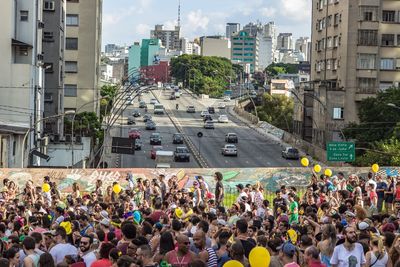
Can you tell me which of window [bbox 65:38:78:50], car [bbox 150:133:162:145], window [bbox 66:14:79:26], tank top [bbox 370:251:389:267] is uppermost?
window [bbox 66:14:79:26]

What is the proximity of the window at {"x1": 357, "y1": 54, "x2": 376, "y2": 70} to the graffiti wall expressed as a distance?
56928 mm

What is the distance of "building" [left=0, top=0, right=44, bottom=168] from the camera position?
207 feet

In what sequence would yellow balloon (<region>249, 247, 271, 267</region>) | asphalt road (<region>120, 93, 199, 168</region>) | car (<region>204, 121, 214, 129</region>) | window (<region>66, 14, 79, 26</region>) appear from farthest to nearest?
1. car (<region>204, 121, 214, 129</region>)
2. window (<region>66, 14, 79, 26</region>)
3. asphalt road (<region>120, 93, 199, 168</region>)
4. yellow balloon (<region>249, 247, 271, 267</region>)

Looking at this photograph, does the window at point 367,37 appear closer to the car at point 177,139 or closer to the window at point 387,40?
the window at point 387,40

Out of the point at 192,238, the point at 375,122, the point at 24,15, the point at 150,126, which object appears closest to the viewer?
the point at 192,238

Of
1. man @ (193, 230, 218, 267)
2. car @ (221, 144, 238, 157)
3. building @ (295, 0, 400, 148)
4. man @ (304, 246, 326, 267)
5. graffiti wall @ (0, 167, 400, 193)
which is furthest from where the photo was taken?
building @ (295, 0, 400, 148)

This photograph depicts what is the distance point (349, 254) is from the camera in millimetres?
13859

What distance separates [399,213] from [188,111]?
124m

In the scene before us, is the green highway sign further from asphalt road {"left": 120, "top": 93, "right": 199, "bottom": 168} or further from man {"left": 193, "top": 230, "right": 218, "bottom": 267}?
man {"left": 193, "top": 230, "right": 218, "bottom": 267}

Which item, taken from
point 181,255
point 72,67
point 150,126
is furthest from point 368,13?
point 181,255

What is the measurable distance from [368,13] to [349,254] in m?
85.1

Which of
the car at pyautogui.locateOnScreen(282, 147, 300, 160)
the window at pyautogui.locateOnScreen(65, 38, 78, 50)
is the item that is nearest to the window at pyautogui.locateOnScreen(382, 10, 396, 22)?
the car at pyautogui.locateOnScreen(282, 147, 300, 160)

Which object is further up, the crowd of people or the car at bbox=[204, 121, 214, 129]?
the crowd of people

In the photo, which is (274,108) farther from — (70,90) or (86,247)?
(86,247)
